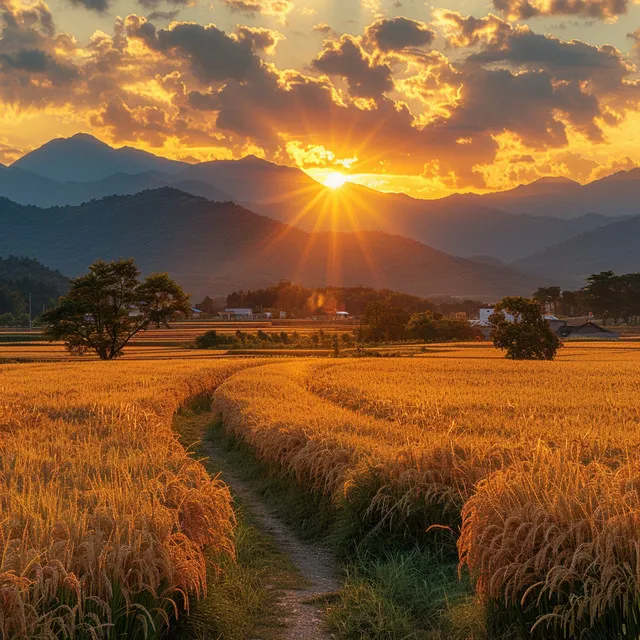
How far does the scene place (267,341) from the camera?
8638cm

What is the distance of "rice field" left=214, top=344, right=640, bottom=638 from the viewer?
6402 mm

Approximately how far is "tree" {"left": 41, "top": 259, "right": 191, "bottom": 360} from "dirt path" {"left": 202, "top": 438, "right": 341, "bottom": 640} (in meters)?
50.0

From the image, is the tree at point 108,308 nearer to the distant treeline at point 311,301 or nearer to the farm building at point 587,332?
the farm building at point 587,332

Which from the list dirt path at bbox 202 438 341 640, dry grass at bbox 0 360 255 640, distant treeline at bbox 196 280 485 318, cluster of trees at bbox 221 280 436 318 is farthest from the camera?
cluster of trees at bbox 221 280 436 318

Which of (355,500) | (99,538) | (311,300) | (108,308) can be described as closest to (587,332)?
(108,308)

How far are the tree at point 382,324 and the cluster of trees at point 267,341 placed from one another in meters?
3.18

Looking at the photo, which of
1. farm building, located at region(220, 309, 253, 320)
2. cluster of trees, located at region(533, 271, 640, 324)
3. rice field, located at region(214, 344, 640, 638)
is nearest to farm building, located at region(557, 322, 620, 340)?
cluster of trees, located at region(533, 271, 640, 324)

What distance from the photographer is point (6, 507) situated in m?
7.56

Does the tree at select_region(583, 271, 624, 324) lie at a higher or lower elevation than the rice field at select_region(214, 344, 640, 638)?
higher

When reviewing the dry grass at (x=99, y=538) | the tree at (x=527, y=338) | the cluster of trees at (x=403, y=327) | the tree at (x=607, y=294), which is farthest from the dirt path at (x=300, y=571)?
the tree at (x=607, y=294)

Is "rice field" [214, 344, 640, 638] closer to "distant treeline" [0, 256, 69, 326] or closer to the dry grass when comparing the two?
the dry grass

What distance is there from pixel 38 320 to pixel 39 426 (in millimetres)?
51595

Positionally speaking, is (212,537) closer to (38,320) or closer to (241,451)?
(241,451)

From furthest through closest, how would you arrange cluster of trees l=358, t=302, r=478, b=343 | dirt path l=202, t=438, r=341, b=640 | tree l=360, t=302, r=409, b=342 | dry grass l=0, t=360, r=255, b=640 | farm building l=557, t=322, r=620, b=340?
farm building l=557, t=322, r=620, b=340 → cluster of trees l=358, t=302, r=478, b=343 → tree l=360, t=302, r=409, b=342 → dirt path l=202, t=438, r=341, b=640 → dry grass l=0, t=360, r=255, b=640
